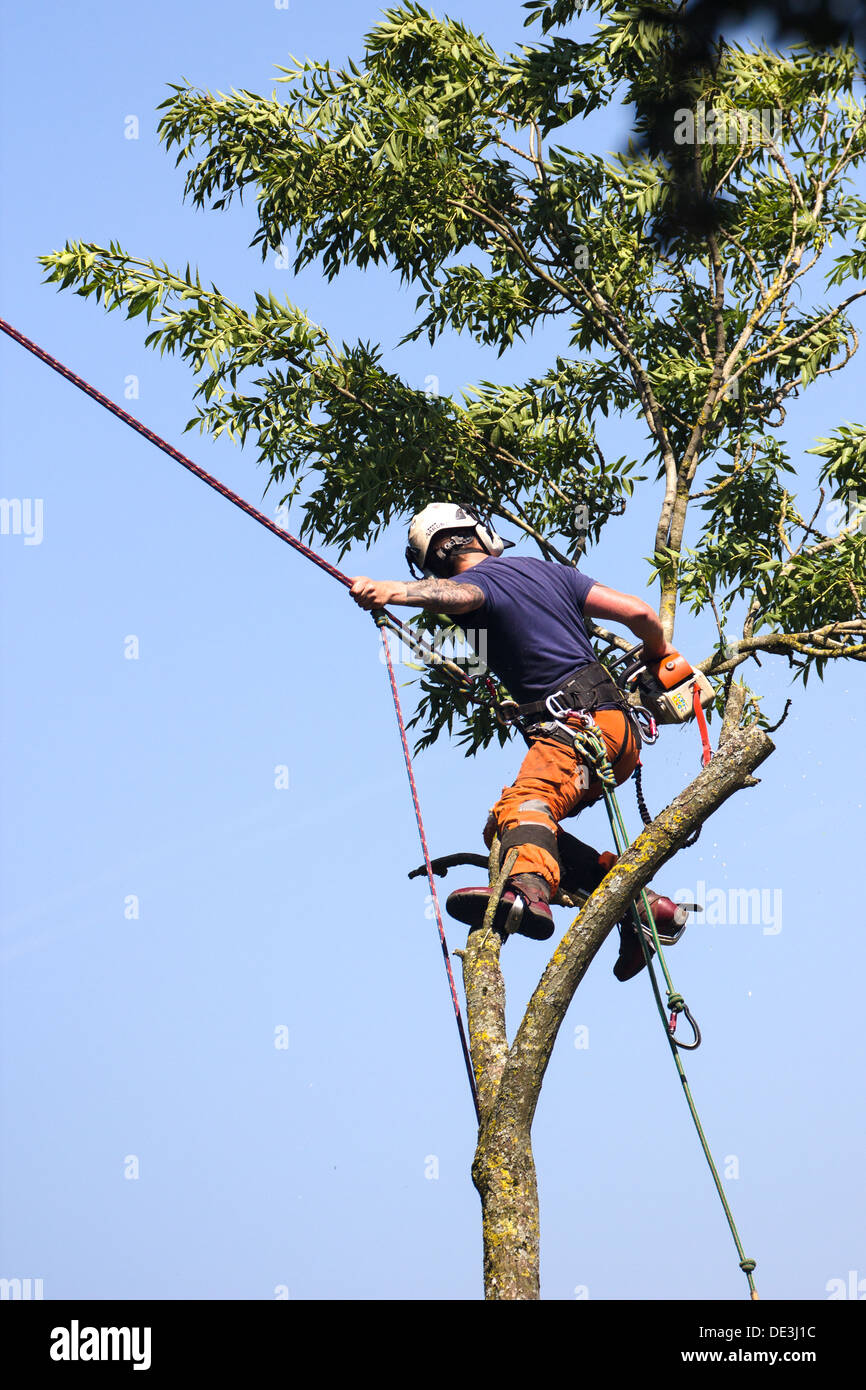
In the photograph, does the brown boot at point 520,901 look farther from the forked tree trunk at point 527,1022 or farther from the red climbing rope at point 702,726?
the red climbing rope at point 702,726

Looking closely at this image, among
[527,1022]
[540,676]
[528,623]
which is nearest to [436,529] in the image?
[528,623]

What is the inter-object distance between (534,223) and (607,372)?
37.4 inches

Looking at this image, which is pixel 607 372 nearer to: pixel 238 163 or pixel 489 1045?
pixel 238 163

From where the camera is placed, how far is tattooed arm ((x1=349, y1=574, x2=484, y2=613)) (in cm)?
561

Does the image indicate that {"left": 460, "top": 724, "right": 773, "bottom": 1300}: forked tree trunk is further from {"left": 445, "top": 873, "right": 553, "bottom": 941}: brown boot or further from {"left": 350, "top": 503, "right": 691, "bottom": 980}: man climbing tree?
{"left": 350, "top": 503, "right": 691, "bottom": 980}: man climbing tree

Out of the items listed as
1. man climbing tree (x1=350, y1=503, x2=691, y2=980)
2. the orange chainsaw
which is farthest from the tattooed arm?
the orange chainsaw

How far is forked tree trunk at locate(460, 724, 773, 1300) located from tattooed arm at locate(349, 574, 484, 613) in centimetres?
126

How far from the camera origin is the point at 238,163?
7.83m

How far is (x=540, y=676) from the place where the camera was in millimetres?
6133

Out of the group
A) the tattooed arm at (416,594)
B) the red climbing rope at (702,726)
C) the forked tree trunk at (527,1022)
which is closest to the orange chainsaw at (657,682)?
the red climbing rope at (702,726)

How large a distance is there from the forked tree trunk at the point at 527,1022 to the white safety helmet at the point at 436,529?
5.17 ft

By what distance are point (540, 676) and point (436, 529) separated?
863 millimetres

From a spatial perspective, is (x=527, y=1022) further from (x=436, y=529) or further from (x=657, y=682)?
(x=436, y=529)

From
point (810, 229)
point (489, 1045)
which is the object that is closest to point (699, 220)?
point (489, 1045)
